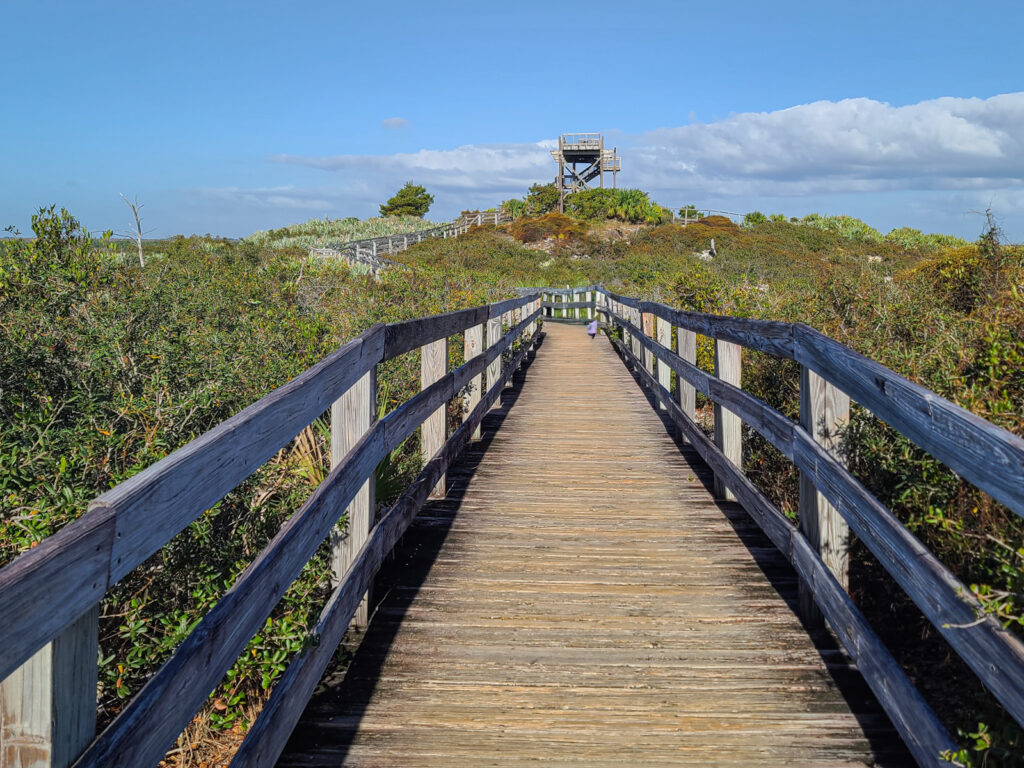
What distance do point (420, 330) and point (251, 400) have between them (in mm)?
1782

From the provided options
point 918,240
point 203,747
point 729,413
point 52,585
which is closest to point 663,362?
point 729,413

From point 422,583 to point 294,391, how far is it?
6.41 feet

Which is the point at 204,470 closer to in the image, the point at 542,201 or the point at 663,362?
the point at 663,362

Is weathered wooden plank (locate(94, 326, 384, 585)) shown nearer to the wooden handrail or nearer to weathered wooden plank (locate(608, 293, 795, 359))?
the wooden handrail

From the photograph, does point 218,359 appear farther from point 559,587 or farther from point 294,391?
point 294,391

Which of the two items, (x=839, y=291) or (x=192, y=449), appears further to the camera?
(x=839, y=291)

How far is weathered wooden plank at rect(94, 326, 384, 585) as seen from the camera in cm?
147

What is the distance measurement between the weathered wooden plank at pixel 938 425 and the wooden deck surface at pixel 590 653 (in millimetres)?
1149

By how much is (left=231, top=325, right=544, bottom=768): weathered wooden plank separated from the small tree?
73.1 meters

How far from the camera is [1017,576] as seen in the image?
2045 mm

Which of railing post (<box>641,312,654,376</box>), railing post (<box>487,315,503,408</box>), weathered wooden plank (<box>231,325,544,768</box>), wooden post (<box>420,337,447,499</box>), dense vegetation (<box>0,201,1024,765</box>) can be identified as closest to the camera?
weathered wooden plank (<box>231,325,544,768</box>)

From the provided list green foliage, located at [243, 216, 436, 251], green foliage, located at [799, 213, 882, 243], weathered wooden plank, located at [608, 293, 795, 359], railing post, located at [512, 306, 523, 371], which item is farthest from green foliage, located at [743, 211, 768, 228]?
weathered wooden plank, located at [608, 293, 795, 359]

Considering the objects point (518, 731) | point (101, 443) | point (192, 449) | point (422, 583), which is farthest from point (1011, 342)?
point (101, 443)

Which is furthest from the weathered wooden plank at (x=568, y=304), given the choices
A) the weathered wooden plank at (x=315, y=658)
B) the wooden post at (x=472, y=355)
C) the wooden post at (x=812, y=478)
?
the wooden post at (x=812, y=478)
